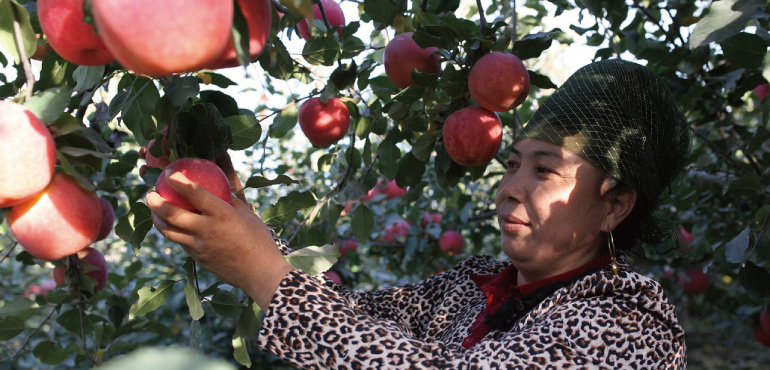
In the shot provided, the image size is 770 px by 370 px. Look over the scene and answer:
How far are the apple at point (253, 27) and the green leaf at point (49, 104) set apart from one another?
0.70 feet

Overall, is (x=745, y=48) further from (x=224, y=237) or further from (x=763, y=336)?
(x=763, y=336)

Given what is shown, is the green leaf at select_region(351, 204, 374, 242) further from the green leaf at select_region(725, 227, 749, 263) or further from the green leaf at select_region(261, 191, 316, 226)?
the green leaf at select_region(725, 227, 749, 263)

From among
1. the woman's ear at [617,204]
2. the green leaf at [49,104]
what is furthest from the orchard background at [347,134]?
the woman's ear at [617,204]

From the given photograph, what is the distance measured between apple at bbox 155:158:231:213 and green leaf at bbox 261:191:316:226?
0.34 m

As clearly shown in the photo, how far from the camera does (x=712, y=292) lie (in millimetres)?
3480

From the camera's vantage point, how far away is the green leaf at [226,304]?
1262mm

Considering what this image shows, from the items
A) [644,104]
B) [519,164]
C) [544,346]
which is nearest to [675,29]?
[644,104]

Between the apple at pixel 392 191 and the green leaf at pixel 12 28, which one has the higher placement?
the green leaf at pixel 12 28

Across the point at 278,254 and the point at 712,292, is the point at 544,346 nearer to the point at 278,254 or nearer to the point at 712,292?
the point at 278,254

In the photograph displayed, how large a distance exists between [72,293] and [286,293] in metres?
0.89

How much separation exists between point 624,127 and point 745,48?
0.30 metres

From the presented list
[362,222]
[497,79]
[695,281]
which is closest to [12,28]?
[497,79]

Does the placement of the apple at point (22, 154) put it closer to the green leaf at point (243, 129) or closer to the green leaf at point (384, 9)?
the green leaf at point (243, 129)

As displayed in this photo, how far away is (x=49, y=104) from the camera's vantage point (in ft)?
2.69
